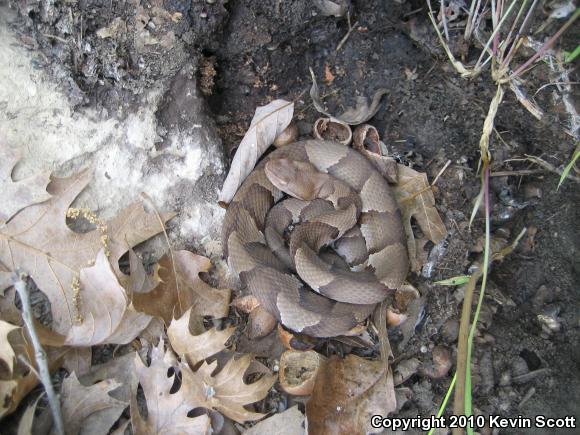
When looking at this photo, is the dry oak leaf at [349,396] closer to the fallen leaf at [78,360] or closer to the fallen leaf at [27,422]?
the fallen leaf at [78,360]

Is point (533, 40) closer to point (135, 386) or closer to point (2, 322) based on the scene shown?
point (135, 386)

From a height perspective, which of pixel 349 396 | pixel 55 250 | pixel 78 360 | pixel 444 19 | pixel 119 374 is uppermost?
pixel 444 19

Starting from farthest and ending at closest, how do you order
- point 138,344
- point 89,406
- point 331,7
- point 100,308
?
point 331,7
point 138,344
point 100,308
point 89,406

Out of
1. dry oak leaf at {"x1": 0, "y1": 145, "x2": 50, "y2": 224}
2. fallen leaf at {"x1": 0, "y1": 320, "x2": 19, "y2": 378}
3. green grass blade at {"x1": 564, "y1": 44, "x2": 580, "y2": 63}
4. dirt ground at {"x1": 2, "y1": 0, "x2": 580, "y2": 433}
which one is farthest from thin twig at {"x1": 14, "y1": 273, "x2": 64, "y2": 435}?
green grass blade at {"x1": 564, "y1": 44, "x2": 580, "y2": 63}

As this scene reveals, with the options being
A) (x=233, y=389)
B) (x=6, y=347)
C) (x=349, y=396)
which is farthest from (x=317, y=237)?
(x=6, y=347)

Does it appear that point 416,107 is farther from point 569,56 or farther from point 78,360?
point 78,360

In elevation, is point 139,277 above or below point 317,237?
above

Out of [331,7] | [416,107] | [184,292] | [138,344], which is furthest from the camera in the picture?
[416,107]
